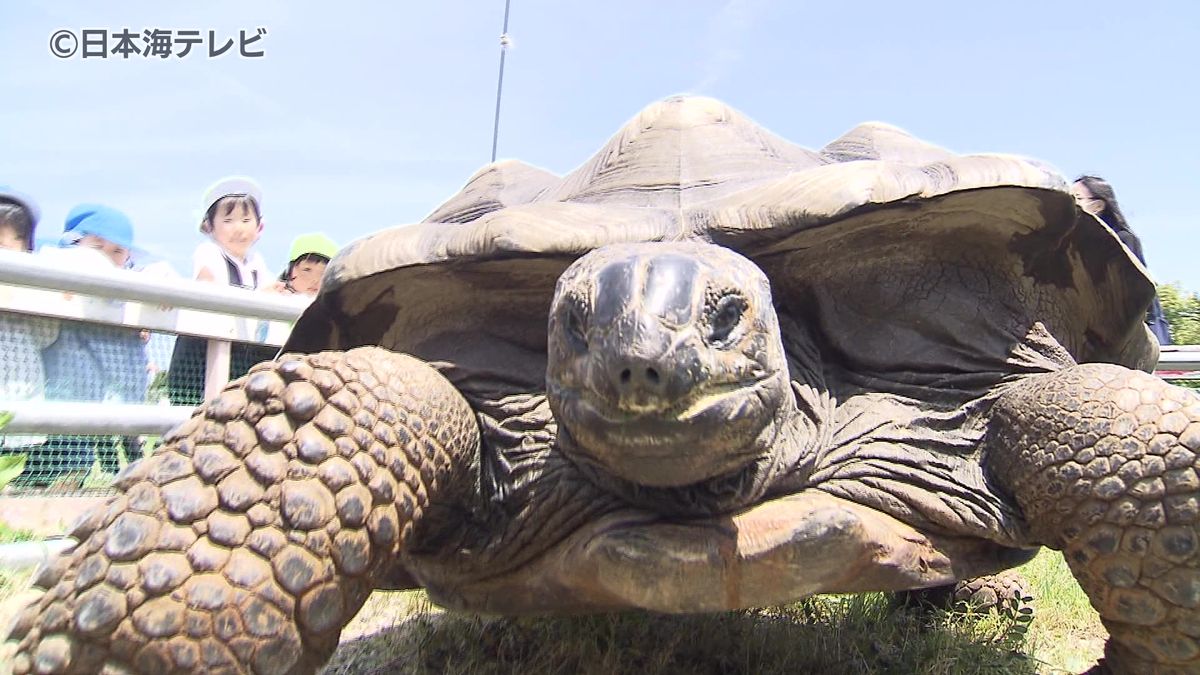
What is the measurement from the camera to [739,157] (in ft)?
8.16

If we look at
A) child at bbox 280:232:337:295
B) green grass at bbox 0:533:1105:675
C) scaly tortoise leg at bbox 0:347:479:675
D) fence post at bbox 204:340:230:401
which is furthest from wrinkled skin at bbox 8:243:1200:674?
child at bbox 280:232:337:295

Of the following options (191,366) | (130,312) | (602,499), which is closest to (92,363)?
(130,312)

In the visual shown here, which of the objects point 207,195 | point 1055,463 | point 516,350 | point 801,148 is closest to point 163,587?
point 516,350

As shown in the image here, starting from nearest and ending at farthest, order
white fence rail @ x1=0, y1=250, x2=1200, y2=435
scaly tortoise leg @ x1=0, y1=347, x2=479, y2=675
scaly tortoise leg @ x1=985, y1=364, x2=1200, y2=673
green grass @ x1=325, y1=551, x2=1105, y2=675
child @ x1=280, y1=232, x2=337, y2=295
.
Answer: scaly tortoise leg @ x1=0, y1=347, x2=479, y2=675 < scaly tortoise leg @ x1=985, y1=364, x2=1200, y2=673 < green grass @ x1=325, y1=551, x2=1105, y2=675 < white fence rail @ x1=0, y1=250, x2=1200, y2=435 < child @ x1=280, y1=232, x2=337, y2=295

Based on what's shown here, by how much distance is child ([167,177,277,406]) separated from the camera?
423 centimetres

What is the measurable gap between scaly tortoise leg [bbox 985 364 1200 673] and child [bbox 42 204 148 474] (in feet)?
11.1

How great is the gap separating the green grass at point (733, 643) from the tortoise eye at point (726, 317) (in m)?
1.07

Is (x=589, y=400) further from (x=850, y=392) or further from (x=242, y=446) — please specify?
(x=850, y=392)

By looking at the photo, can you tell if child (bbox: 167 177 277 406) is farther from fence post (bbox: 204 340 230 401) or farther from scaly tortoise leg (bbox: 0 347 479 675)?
scaly tortoise leg (bbox: 0 347 479 675)

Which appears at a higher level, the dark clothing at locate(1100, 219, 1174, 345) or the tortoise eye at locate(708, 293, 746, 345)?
the tortoise eye at locate(708, 293, 746, 345)

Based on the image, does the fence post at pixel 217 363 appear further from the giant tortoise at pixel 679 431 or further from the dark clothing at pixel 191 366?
the giant tortoise at pixel 679 431

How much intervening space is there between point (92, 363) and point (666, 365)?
3.25 m

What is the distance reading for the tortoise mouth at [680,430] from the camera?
1.53 metres

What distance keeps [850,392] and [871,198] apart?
1.63 feet
